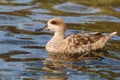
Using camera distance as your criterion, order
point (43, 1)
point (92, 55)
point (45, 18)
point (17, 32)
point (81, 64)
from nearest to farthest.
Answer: point (81, 64), point (92, 55), point (17, 32), point (45, 18), point (43, 1)

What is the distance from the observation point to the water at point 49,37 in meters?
13.0

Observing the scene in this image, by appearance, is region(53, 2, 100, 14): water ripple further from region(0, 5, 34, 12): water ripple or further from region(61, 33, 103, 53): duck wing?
region(61, 33, 103, 53): duck wing

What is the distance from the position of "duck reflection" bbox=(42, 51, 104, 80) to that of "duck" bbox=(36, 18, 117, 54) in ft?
0.62

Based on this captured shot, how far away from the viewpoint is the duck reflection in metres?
12.9

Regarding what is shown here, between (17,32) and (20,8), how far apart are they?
2.98 meters

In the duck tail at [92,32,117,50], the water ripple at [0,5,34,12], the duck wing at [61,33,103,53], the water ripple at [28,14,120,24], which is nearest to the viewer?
the duck wing at [61,33,103,53]

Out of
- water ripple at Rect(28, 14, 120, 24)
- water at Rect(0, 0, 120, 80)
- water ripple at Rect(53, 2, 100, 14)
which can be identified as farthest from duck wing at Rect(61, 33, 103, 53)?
water ripple at Rect(53, 2, 100, 14)

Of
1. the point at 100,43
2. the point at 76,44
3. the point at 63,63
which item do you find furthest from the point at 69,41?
the point at 63,63

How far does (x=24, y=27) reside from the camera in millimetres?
16984

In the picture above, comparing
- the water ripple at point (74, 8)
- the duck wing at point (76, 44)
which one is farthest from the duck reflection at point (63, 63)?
the water ripple at point (74, 8)

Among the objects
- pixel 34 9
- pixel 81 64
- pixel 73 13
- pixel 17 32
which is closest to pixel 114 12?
pixel 73 13

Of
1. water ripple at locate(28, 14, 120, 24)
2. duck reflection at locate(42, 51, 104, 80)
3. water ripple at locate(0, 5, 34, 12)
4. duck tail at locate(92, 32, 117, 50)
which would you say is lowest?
duck reflection at locate(42, 51, 104, 80)

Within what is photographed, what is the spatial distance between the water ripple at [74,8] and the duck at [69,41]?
3891 mm

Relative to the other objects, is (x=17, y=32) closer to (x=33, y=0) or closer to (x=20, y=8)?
(x=20, y=8)
